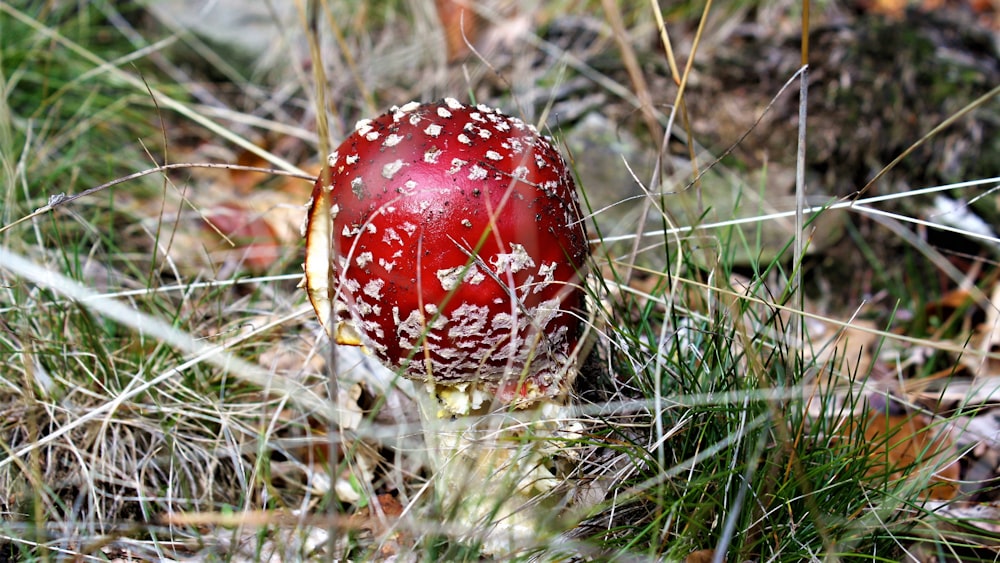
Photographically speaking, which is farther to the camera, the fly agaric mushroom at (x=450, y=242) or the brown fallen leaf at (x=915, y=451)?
the brown fallen leaf at (x=915, y=451)

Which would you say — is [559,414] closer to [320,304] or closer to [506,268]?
[506,268]

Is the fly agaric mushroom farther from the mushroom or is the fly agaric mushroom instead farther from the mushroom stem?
the mushroom stem

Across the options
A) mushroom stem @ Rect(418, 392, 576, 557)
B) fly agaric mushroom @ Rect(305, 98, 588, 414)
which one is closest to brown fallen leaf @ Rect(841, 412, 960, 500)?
mushroom stem @ Rect(418, 392, 576, 557)

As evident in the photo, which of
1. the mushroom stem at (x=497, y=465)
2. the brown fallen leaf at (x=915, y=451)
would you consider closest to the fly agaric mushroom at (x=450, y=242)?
the mushroom stem at (x=497, y=465)

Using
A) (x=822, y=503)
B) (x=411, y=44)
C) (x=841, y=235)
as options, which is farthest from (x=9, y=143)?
(x=841, y=235)

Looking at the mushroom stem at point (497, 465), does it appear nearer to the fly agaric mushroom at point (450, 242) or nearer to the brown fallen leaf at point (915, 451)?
the fly agaric mushroom at point (450, 242)

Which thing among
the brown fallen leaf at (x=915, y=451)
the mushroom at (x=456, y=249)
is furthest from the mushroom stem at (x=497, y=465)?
the brown fallen leaf at (x=915, y=451)

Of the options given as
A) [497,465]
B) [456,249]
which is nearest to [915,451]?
[497,465]

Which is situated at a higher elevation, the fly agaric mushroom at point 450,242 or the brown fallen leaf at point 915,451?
the fly agaric mushroom at point 450,242

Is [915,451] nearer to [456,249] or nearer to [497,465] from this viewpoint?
[497,465]
